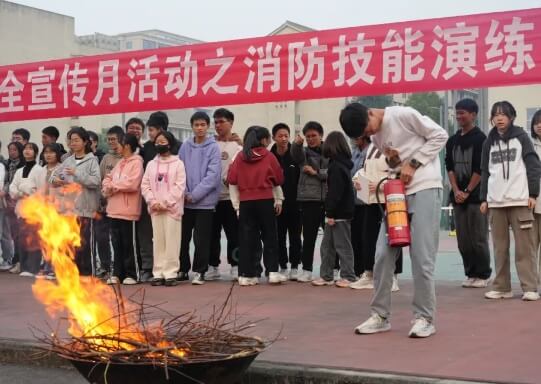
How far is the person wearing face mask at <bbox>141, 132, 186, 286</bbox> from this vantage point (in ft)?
31.9

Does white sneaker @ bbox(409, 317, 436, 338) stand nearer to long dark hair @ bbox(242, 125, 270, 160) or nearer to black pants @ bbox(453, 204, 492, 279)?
black pants @ bbox(453, 204, 492, 279)

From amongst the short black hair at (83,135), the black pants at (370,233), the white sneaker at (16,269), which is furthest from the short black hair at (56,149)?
the black pants at (370,233)

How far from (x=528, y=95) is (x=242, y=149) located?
33.8 m

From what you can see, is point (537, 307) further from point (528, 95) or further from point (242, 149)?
point (528, 95)

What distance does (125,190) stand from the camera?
10008 mm

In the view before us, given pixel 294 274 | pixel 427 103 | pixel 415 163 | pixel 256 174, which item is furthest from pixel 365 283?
pixel 427 103

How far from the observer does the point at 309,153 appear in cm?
988

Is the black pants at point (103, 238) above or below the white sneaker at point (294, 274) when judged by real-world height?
above

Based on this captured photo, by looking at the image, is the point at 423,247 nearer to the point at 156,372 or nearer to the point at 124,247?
the point at 156,372

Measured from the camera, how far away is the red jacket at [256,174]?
376 inches

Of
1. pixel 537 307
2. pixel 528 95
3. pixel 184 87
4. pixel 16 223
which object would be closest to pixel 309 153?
pixel 184 87

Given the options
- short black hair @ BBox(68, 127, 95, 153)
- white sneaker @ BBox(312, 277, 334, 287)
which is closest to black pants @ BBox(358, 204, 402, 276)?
white sneaker @ BBox(312, 277, 334, 287)

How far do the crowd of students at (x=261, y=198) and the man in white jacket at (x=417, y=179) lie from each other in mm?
1774

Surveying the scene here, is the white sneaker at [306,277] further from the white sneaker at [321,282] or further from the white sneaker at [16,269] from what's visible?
the white sneaker at [16,269]
